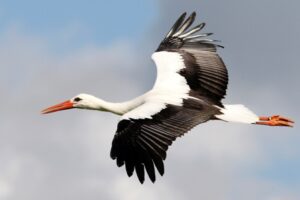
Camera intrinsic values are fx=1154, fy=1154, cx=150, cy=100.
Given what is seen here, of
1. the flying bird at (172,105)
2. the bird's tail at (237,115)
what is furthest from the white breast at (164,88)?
the bird's tail at (237,115)

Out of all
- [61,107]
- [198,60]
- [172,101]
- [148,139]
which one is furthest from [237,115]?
[61,107]

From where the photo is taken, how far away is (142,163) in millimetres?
17953

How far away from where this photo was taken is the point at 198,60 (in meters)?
22.1

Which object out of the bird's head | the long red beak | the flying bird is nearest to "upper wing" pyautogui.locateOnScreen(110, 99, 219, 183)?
the flying bird

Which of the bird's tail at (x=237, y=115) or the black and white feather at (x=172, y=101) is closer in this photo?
the black and white feather at (x=172, y=101)

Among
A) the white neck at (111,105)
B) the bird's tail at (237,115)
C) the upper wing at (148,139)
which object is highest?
the white neck at (111,105)

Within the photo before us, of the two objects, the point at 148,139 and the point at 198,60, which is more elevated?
the point at 198,60

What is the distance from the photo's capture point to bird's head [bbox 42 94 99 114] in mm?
22031

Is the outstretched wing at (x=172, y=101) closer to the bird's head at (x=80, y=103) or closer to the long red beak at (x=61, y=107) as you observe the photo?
the bird's head at (x=80, y=103)

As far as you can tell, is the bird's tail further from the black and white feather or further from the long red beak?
the long red beak

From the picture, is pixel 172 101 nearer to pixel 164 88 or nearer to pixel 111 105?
pixel 164 88

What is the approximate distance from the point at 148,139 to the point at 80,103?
14.8 feet

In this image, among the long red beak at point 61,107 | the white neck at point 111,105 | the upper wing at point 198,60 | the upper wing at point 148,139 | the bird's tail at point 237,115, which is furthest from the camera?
the long red beak at point 61,107

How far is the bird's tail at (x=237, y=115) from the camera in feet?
66.0
